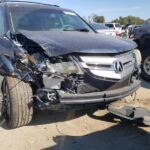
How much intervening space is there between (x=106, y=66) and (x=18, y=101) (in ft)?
4.17

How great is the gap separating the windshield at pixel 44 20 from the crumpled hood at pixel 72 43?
0.39 m

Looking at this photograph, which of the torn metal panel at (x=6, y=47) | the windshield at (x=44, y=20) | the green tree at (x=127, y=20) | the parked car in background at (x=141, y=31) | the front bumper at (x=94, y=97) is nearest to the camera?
the front bumper at (x=94, y=97)

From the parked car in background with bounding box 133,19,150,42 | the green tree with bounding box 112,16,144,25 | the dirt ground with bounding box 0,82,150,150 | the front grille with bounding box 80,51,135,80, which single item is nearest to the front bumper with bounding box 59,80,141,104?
the front grille with bounding box 80,51,135,80

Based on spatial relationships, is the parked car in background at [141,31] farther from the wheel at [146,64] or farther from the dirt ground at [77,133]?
the dirt ground at [77,133]

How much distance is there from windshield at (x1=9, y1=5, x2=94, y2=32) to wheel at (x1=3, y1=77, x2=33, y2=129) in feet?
3.24

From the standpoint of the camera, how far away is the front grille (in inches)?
175

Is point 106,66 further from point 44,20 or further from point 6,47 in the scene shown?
point 44,20

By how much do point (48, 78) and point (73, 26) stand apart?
2.01 metres

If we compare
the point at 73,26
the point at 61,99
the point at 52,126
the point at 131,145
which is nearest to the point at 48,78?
the point at 61,99

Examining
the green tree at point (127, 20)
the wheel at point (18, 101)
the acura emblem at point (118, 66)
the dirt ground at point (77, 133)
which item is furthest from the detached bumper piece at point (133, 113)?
the green tree at point (127, 20)

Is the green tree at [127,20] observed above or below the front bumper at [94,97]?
below

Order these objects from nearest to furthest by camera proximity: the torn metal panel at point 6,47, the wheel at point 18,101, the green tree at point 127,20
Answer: the wheel at point 18,101
the torn metal panel at point 6,47
the green tree at point 127,20

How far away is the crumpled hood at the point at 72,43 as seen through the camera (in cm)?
439

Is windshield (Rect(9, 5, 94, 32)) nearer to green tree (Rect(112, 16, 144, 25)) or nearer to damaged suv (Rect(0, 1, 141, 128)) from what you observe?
damaged suv (Rect(0, 1, 141, 128))
